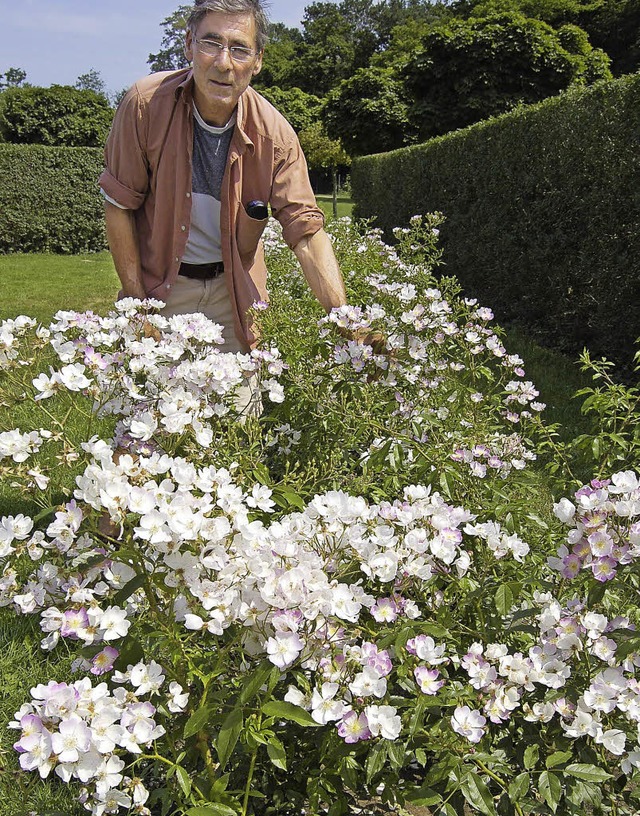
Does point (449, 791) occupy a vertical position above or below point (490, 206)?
above

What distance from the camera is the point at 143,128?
2572 mm

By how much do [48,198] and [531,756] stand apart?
15.2 meters

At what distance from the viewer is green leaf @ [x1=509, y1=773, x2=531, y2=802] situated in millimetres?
1263

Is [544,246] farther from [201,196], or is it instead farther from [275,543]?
[275,543]

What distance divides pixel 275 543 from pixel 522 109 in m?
7.01

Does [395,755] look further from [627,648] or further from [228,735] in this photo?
[627,648]

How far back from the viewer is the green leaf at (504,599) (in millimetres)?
1440

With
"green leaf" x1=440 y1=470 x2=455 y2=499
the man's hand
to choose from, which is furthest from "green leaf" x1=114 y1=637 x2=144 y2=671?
the man's hand

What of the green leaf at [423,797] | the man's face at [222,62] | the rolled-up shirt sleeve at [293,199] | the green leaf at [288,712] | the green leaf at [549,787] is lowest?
the green leaf at [423,797]

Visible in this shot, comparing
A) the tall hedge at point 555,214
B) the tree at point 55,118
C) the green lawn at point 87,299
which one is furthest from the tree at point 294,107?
the tall hedge at point 555,214

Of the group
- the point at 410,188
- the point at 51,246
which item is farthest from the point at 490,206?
the point at 51,246

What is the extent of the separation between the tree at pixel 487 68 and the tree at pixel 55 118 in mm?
7923

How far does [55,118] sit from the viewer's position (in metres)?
17.6

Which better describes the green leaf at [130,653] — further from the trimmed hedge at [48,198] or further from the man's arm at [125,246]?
the trimmed hedge at [48,198]
